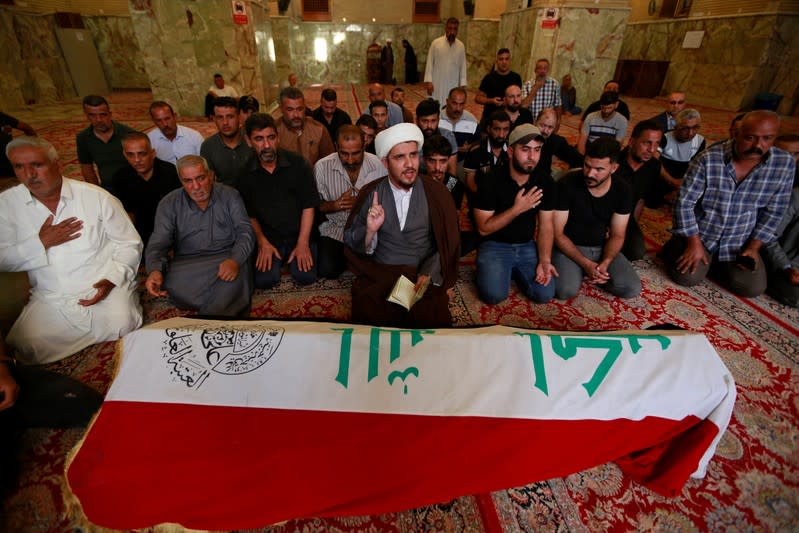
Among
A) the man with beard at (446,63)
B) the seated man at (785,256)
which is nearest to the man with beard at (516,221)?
the seated man at (785,256)

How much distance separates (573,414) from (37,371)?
2.42m

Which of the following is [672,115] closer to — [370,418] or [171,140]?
[370,418]

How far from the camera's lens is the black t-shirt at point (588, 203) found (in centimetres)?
285

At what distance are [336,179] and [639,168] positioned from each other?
278 centimetres

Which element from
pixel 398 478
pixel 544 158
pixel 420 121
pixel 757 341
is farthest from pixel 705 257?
pixel 398 478

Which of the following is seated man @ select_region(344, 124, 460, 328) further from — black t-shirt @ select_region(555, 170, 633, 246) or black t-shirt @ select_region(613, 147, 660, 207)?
black t-shirt @ select_region(613, 147, 660, 207)

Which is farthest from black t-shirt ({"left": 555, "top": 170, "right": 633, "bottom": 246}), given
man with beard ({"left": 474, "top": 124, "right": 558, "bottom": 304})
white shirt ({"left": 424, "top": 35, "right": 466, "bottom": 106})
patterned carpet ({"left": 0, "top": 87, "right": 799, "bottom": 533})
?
white shirt ({"left": 424, "top": 35, "right": 466, "bottom": 106})

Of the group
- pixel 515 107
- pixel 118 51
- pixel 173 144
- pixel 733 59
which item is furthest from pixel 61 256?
pixel 118 51

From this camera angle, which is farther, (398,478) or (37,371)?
(37,371)

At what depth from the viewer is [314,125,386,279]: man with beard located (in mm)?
3244

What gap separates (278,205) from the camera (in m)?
3.14

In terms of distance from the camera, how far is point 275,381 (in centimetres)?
152

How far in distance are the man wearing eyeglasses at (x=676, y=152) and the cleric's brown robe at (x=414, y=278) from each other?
123 inches

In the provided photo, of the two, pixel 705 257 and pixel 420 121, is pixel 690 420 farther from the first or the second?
pixel 420 121
